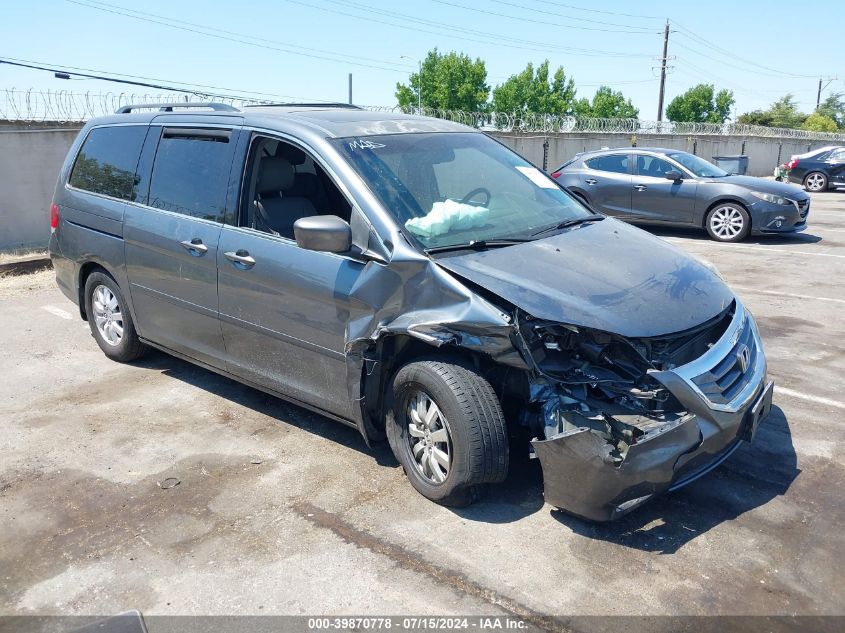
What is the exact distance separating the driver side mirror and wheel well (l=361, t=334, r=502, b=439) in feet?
1.82

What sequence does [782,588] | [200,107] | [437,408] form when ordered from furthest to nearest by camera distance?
[200,107], [437,408], [782,588]

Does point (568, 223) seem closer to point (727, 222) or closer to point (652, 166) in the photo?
point (727, 222)

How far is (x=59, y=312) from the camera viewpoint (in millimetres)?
7941

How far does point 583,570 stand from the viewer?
3.34m

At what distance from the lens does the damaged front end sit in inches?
129

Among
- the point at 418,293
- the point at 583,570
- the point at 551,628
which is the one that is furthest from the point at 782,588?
the point at 418,293

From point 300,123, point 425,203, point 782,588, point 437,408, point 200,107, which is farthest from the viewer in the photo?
point 200,107

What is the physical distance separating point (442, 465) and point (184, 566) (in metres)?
1.32

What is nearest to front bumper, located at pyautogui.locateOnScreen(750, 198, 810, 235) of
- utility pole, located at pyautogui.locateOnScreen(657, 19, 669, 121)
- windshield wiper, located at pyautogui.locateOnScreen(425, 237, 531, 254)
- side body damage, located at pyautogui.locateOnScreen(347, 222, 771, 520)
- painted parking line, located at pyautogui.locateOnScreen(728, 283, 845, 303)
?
painted parking line, located at pyautogui.locateOnScreen(728, 283, 845, 303)

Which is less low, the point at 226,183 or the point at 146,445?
the point at 226,183

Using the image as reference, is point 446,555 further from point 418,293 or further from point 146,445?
point 146,445

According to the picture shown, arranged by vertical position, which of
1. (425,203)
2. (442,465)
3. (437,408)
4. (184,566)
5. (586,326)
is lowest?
(184,566)

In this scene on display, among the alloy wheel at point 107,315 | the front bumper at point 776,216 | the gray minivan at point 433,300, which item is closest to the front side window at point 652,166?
the front bumper at point 776,216

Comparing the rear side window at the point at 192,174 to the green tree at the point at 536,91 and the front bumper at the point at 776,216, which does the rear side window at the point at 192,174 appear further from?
the green tree at the point at 536,91
